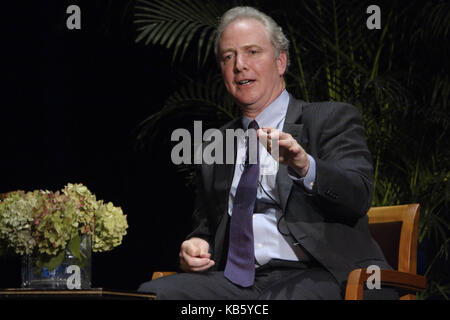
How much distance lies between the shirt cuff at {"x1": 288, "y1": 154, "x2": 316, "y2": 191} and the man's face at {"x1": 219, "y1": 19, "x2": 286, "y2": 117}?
1.63 feet

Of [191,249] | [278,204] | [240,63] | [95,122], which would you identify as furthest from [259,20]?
[95,122]

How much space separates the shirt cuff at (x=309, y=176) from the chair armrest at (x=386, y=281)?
0.28 meters

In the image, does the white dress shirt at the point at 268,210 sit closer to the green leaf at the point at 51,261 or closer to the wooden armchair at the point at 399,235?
the wooden armchair at the point at 399,235

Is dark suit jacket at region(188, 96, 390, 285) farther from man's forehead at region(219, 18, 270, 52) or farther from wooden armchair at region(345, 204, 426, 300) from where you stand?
man's forehead at region(219, 18, 270, 52)

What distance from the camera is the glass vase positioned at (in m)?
2.11

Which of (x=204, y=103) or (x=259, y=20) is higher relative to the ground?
(x=259, y=20)

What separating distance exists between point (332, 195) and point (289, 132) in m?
0.34

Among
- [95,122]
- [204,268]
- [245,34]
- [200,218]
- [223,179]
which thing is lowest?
[204,268]

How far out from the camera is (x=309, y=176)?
209 cm

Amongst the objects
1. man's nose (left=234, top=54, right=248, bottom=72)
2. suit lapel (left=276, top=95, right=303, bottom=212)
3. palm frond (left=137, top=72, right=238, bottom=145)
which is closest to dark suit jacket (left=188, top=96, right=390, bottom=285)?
suit lapel (left=276, top=95, right=303, bottom=212)

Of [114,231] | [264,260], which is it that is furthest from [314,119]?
[114,231]

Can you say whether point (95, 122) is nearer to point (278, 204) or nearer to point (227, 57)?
point (227, 57)

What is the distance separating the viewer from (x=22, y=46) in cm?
417

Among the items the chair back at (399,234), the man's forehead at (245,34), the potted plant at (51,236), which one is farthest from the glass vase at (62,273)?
the chair back at (399,234)
